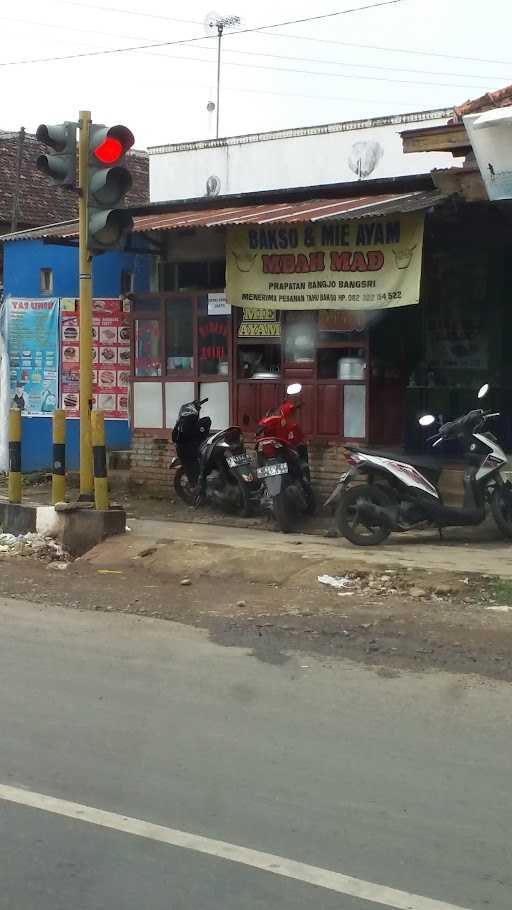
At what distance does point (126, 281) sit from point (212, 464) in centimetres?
407

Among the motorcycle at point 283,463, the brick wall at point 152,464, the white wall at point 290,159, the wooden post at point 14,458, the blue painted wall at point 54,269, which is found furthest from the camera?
the white wall at point 290,159

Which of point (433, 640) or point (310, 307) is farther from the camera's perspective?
point (310, 307)

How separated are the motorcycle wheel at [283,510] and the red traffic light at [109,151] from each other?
140 inches

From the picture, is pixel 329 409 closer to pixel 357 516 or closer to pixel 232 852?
pixel 357 516

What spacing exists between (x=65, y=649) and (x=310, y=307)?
18.9 ft

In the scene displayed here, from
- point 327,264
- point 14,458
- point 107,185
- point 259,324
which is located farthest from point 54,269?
point 107,185

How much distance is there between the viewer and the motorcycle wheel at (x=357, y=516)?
396 inches

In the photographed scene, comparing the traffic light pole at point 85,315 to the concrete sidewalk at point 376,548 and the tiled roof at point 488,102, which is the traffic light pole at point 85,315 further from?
the tiled roof at point 488,102

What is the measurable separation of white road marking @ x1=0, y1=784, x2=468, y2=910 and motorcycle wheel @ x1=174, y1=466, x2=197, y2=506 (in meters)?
8.21

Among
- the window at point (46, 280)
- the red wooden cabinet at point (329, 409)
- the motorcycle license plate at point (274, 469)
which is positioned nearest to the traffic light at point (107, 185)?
the motorcycle license plate at point (274, 469)

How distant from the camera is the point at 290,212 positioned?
38.1 feet

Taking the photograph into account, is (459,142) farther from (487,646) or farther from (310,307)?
(487,646)

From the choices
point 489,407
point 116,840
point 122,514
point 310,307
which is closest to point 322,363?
point 310,307

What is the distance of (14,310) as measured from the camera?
15.7m
